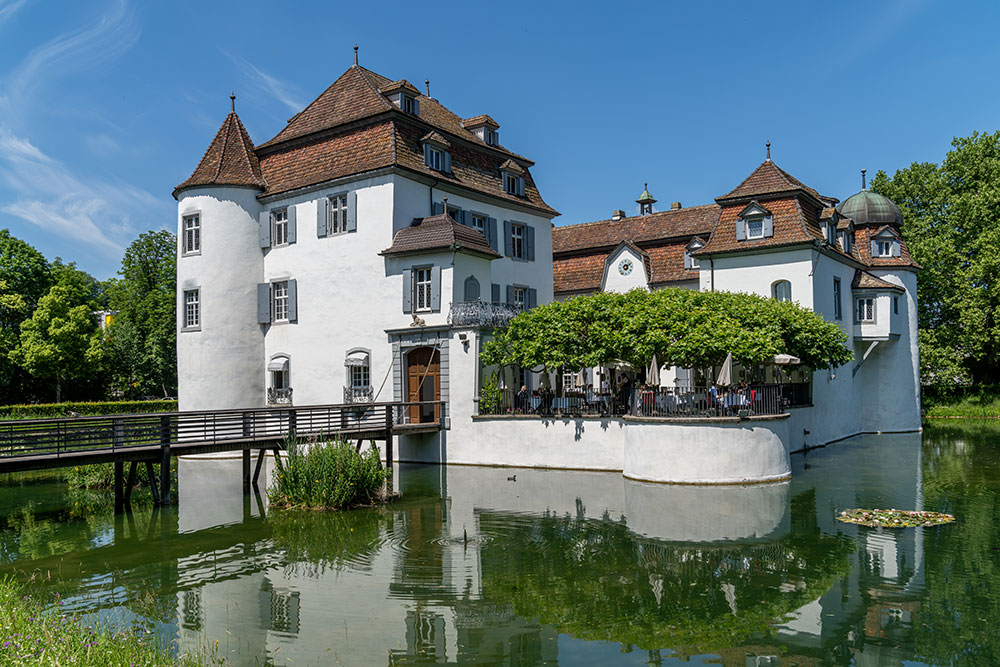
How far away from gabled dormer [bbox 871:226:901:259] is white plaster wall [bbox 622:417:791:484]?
18597 mm

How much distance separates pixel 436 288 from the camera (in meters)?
26.4

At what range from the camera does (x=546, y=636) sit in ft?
32.1

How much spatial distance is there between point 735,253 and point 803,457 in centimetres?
839

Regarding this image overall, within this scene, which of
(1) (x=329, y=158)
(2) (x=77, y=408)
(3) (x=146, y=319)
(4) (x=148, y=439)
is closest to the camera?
(4) (x=148, y=439)

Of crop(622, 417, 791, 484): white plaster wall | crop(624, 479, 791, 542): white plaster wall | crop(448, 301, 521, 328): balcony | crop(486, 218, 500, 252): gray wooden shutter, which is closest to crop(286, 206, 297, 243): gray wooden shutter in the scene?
crop(486, 218, 500, 252): gray wooden shutter

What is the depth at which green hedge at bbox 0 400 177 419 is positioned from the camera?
118 ft

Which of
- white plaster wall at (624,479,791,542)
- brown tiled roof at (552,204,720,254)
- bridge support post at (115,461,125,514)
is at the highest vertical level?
brown tiled roof at (552,204,720,254)

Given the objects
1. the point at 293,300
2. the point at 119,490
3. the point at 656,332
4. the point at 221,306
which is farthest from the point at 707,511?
the point at 221,306

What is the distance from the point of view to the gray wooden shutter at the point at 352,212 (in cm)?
2788

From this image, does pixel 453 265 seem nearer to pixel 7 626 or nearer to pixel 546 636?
pixel 546 636

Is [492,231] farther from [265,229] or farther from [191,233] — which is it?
[191,233]

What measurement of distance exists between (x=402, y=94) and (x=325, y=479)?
15.9 metres

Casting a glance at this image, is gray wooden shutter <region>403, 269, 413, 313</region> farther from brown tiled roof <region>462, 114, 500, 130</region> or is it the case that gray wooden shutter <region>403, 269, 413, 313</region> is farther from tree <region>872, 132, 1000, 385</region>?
tree <region>872, 132, 1000, 385</region>

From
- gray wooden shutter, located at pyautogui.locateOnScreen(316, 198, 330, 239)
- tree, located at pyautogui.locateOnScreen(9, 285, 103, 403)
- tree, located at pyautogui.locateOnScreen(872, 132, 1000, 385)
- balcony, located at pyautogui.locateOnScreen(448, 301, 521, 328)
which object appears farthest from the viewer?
tree, located at pyautogui.locateOnScreen(9, 285, 103, 403)
